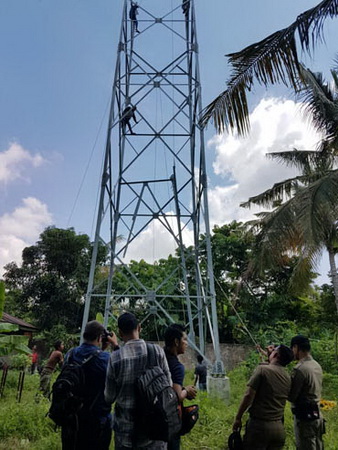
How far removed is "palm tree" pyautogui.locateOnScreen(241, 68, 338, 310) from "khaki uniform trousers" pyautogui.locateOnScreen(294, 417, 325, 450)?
390 centimetres

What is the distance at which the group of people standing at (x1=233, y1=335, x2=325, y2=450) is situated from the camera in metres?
2.63

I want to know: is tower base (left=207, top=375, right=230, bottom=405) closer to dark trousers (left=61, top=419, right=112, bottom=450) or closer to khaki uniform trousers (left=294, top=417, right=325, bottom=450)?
khaki uniform trousers (left=294, top=417, right=325, bottom=450)

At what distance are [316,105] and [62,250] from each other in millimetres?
12189

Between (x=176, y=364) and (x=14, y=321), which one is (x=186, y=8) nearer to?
(x=176, y=364)

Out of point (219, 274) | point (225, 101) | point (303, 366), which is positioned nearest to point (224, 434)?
point (303, 366)

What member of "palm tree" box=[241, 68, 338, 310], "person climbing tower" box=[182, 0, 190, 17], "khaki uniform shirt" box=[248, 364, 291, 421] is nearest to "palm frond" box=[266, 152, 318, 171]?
"palm tree" box=[241, 68, 338, 310]

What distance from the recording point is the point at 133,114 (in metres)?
7.68

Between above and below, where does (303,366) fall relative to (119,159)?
below

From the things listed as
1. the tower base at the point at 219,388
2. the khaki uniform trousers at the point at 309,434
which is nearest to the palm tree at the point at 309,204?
the tower base at the point at 219,388

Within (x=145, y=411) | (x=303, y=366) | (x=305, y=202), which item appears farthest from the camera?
(x=305, y=202)

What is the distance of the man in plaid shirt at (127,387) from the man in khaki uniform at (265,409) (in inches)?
34.2

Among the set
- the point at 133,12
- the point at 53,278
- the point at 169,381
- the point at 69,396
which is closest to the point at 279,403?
the point at 169,381

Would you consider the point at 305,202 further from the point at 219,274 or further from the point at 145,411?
the point at 219,274

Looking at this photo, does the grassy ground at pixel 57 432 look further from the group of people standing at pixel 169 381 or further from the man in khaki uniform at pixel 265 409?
the man in khaki uniform at pixel 265 409
